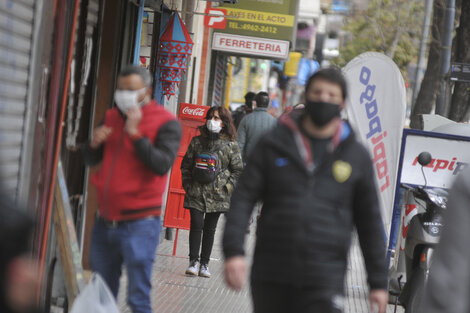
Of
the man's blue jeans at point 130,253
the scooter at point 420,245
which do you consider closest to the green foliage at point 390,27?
the scooter at point 420,245

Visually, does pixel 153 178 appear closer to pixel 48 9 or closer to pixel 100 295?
pixel 100 295

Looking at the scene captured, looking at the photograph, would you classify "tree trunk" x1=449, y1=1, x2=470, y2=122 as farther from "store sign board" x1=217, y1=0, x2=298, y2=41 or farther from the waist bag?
the waist bag

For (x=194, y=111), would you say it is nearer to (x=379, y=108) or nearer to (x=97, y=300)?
(x=379, y=108)

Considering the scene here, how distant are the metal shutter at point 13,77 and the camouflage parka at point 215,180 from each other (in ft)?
13.3

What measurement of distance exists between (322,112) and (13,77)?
224cm

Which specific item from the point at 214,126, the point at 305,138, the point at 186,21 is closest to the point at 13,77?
the point at 305,138

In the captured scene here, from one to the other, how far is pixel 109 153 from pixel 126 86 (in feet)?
1.32

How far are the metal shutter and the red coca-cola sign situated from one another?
572 centimetres

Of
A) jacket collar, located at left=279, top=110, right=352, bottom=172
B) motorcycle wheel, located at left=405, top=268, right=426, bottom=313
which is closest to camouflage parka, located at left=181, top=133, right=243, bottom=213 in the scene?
motorcycle wheel, located at left=405, top=268, right=426, bottom=313

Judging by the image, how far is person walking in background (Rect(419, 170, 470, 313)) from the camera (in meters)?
3.06

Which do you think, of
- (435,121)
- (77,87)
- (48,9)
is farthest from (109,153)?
(435,121)

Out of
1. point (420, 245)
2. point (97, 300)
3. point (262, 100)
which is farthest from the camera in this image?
point (262, 100)

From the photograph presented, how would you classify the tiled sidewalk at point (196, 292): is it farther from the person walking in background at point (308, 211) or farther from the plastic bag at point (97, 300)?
the person walking in background at point (308, 211)

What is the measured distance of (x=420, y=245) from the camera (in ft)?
26.8
